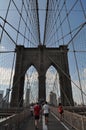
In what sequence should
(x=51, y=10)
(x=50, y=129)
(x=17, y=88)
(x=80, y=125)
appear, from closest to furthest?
1. (x=80, y=125)
2. (x=50, y=129)
3. (x=51, y=10)
4. (x=17, y=88)

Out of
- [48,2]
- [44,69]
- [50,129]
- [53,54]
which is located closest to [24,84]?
[44,69]

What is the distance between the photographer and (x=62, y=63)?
3067 cm

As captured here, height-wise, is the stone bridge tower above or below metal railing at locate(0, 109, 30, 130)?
above

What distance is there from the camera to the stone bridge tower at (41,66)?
27.7 metres

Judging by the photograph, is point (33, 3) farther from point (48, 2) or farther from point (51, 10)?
point (51, 10)

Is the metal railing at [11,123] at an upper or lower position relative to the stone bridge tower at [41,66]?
lower

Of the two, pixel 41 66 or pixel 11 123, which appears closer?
pixel 11 123

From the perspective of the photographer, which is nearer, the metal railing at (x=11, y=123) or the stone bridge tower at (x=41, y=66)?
the metal railing at (x=11, y=123)

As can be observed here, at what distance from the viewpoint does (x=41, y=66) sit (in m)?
30.1

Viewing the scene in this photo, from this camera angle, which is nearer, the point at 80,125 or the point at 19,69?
the point at 80,125

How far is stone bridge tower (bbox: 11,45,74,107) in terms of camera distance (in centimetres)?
2772

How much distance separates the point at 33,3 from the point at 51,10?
370cm

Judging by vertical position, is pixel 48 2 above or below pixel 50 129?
above

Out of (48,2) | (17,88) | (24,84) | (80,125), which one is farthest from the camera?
(24,84)
